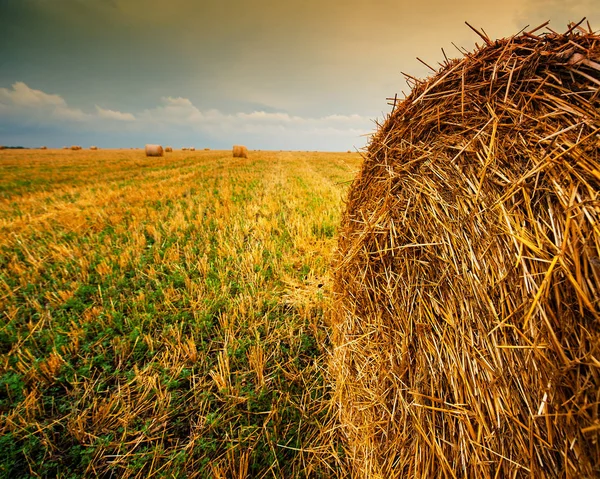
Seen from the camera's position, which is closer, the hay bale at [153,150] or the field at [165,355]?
the field at [165,355]

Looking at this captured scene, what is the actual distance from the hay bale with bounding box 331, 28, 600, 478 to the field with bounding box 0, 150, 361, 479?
538 mm

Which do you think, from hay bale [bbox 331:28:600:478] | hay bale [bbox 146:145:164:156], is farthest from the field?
hay bale [bbox 146:145:164:156]

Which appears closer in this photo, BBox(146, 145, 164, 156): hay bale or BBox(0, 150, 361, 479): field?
BBox(0, 150, 361, 479): field

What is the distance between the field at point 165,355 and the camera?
5.52ft

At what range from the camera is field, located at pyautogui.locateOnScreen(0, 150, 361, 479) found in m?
1.68

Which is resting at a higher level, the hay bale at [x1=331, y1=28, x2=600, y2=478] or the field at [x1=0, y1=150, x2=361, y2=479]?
the hay bale at [x1=331, y1=28, x2=600, y2=478]

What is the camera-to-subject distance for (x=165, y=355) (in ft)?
7.59

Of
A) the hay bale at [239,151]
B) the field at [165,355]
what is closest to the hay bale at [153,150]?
the hay bale at [239,151]

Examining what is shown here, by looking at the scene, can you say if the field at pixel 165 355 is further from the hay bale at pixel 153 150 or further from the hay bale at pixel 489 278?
the hay bale at pixel 153 150

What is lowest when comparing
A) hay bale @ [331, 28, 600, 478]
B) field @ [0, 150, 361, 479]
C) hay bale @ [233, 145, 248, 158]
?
field @ [0, 150, 361, 479]

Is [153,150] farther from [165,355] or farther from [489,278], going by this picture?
[489,278]

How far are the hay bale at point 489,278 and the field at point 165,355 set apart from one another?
0.54 m

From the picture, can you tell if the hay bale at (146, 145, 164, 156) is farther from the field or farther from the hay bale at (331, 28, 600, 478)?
the hay bale at (331, 28, 600, 478)

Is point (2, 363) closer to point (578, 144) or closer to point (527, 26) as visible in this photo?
point (578, 144)
